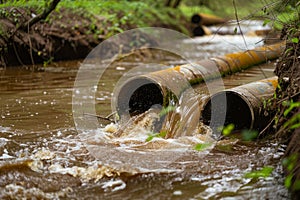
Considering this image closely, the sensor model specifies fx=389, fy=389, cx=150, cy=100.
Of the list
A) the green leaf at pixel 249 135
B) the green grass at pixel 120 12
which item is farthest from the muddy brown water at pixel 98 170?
the green grass at pixel 120 12

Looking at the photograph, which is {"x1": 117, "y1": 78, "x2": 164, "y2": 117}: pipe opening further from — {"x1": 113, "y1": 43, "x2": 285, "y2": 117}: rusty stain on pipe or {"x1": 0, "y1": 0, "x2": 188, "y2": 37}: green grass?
{"x1": 0, "y1": 0, "x2": 188, "y2": 37}: green grass

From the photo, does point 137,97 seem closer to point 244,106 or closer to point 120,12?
point 244,106

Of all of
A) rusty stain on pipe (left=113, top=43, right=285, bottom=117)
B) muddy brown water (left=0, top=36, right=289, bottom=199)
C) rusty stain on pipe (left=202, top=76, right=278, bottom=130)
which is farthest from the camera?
rusty stain on pipe (left=113, top=43, right=285, bottom=117)

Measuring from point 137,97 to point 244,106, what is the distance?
1.51 m

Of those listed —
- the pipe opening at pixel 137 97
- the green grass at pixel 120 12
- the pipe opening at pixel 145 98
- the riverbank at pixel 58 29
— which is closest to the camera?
the pipe opening at pixel 137 97

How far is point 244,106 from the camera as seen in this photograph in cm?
531

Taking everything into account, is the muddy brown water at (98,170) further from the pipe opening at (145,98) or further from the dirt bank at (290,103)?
the pipe opening at (145,98)

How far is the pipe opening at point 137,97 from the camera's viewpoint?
17.6ft

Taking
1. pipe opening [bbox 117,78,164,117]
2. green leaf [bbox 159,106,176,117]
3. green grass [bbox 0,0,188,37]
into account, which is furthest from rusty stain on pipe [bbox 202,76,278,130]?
green grass [bbox 0,0,188,37]

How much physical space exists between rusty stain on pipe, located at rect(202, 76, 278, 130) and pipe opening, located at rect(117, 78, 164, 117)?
855mm

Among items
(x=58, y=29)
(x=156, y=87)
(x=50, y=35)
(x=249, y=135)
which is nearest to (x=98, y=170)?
(x=249, y=135)

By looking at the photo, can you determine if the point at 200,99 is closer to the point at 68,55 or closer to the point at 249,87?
the point at 249,87

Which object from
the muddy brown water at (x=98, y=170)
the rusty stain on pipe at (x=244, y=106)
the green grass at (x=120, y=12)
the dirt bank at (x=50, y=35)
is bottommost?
the muddy brown water at (x=98, y=170)

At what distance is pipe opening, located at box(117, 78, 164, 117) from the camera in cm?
536
